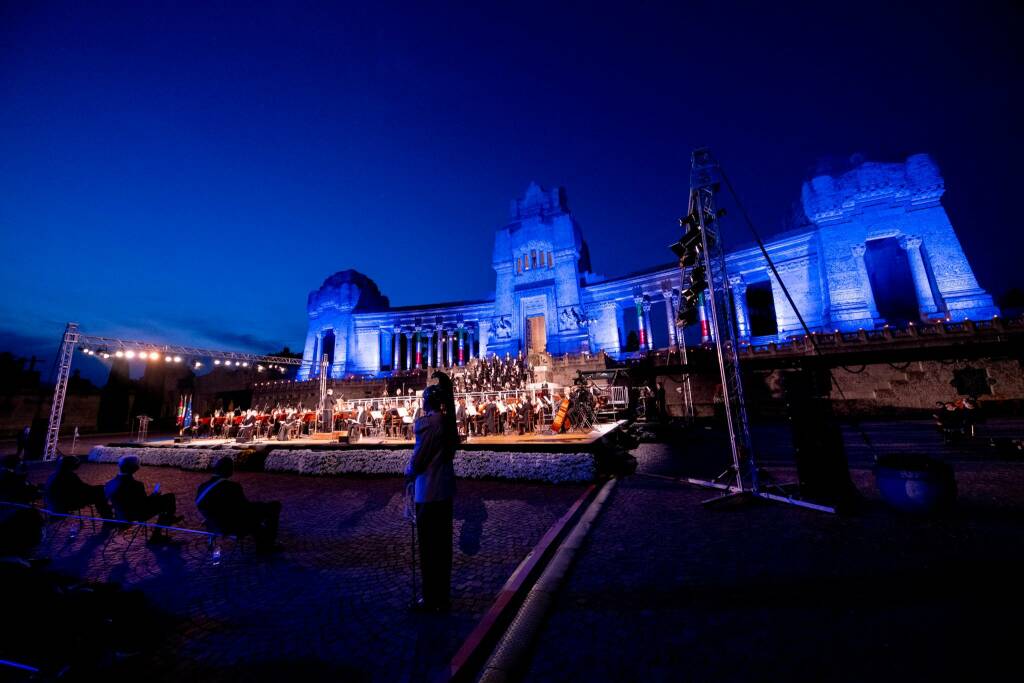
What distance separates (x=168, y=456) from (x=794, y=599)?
18.1 meters

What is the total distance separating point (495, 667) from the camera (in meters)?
2.37

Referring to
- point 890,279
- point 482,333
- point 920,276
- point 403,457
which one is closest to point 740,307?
point 920,276

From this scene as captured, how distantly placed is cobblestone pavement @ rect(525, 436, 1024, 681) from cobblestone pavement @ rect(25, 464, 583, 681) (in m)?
0.93

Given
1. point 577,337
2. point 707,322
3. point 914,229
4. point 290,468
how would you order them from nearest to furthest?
point 290,468 → point 914,229 → point 707,322 → point 577,337

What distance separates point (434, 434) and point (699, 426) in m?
19.8

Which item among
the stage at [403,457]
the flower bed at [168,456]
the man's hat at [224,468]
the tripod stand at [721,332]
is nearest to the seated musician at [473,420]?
the stage at [403,457]

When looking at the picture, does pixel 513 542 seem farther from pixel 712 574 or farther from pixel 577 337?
pixel 577 337

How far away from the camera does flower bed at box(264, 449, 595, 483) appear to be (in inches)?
323

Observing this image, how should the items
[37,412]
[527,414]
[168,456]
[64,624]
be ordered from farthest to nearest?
[37,412] < [168,456] < [527,414] < [64,624]

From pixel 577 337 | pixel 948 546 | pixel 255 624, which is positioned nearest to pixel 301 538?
pixel 255 624

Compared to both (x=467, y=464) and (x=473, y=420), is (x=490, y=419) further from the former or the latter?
(x=467, y=464)

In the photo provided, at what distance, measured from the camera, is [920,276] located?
2316 centimetres

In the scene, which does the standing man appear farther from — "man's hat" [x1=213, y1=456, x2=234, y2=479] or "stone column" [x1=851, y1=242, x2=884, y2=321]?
"stone column" [x1=851, y1=242, x2=884, y2=321]

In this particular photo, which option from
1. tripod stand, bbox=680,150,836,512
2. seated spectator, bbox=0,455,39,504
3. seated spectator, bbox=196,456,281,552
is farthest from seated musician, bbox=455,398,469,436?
seated spectator, bbox=0,455,39,504
